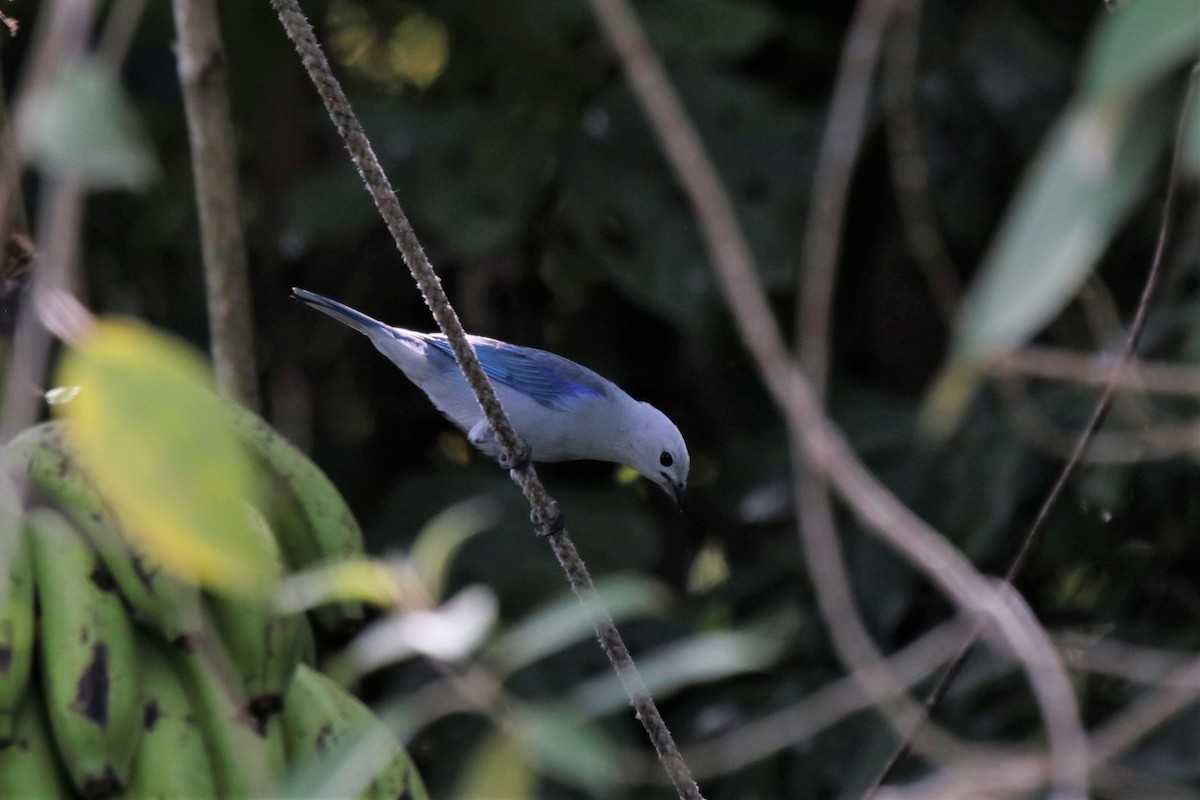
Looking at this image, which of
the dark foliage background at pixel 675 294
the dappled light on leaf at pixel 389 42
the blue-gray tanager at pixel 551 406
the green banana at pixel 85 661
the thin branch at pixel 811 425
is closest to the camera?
the thin branch at pixel 811 425

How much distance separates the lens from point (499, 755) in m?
0.94

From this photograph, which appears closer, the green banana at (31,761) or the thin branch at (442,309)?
the thin branch at (442,309)

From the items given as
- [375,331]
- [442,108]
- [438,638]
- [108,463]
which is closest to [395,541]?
[375,331]

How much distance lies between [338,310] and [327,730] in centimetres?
165

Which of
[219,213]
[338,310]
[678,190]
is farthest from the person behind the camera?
[678,190]

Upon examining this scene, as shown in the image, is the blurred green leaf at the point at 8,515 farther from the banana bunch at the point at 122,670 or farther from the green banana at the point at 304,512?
the green banana at the point at 304,512

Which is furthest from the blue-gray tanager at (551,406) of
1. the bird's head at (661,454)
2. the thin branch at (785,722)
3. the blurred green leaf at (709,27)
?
the blurred green leaf at (709,27)

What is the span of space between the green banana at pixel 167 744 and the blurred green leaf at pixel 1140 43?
134 cm

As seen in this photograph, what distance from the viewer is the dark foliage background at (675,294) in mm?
3488

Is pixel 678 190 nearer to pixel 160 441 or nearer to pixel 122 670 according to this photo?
pixel 122 670

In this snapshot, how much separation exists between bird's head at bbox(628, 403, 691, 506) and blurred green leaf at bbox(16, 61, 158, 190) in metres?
3.09

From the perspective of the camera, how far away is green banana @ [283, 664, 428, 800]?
1777 millimetres

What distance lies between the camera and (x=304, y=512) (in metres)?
2.04

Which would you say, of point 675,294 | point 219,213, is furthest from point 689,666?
point 675,294
